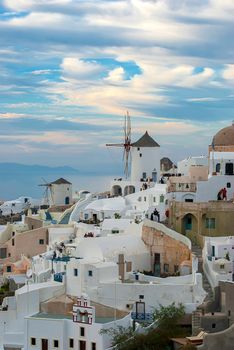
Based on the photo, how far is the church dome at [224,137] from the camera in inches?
1747

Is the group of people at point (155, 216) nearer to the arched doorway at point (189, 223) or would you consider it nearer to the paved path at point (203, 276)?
the arched doorway at point (189, 223)

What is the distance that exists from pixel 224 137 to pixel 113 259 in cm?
1461

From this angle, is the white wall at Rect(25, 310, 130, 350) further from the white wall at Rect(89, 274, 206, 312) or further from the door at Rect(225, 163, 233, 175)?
the door at Rect(225, 163, 233, 175)

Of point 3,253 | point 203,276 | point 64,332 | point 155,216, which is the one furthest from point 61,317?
point 3,253

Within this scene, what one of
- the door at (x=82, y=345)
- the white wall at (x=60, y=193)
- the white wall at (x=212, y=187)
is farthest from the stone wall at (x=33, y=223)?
the door at (x=82, y=345)

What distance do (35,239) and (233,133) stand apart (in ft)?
41.0

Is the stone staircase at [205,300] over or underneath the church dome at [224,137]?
underneath

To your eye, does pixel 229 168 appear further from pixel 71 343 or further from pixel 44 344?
pixel 44 344

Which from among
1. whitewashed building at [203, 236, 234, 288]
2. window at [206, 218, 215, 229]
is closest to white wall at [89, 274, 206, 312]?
whitewashed building at [203, 236, 234, 288]

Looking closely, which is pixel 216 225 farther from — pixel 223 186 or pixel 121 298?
pixel 121 298

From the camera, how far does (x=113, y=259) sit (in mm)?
32625

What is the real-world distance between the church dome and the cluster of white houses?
0.20 ft

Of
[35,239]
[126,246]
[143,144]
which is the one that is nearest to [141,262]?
[126,246]

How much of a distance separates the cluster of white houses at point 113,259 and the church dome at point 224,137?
6cm
